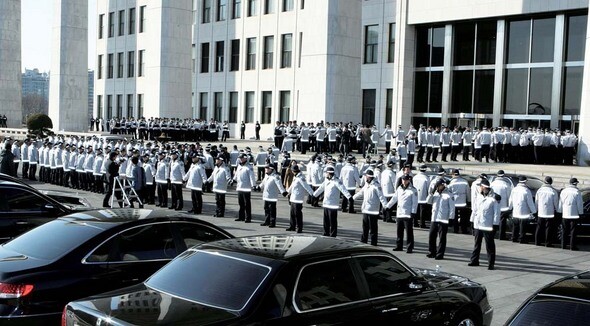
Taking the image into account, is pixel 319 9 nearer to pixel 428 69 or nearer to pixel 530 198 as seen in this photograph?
pixel 428 69

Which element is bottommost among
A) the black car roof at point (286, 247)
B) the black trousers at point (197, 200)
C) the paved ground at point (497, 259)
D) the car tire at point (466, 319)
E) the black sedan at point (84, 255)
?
the paved ground at point (497, 259)

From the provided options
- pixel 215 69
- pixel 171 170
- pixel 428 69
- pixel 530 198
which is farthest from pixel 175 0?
pixel 530 198

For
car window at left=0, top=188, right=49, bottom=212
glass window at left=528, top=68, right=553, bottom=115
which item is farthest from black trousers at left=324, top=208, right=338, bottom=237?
glass window at left=528, top=68, right=553, bottom=115

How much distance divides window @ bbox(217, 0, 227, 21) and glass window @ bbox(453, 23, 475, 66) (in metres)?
21.7

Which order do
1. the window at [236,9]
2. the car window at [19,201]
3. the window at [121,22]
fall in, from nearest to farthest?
the car window at [19,201] < the window at [236,9] < the window at [121,22]

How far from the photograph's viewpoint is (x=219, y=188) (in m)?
19.8

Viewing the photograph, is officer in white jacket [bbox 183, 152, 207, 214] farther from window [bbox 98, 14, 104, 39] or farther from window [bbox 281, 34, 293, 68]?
window [bbox 98, 14, 104, 39]

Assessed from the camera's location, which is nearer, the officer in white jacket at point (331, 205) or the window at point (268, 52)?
the officer in white jacket at point (331, 205)

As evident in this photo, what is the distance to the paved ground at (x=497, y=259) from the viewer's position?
11.6 metres

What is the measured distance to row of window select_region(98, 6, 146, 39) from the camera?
60.9 m

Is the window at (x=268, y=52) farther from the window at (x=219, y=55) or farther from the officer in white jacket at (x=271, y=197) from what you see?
the officer in white jacket at (x=271, y=197)

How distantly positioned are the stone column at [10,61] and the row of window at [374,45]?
33.6 meters

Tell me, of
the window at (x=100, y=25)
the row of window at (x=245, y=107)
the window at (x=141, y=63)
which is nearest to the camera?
the row of window at (x=245, y=107)

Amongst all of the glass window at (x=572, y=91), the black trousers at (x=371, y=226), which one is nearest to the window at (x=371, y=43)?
the glass window at (x=572, y=91)
